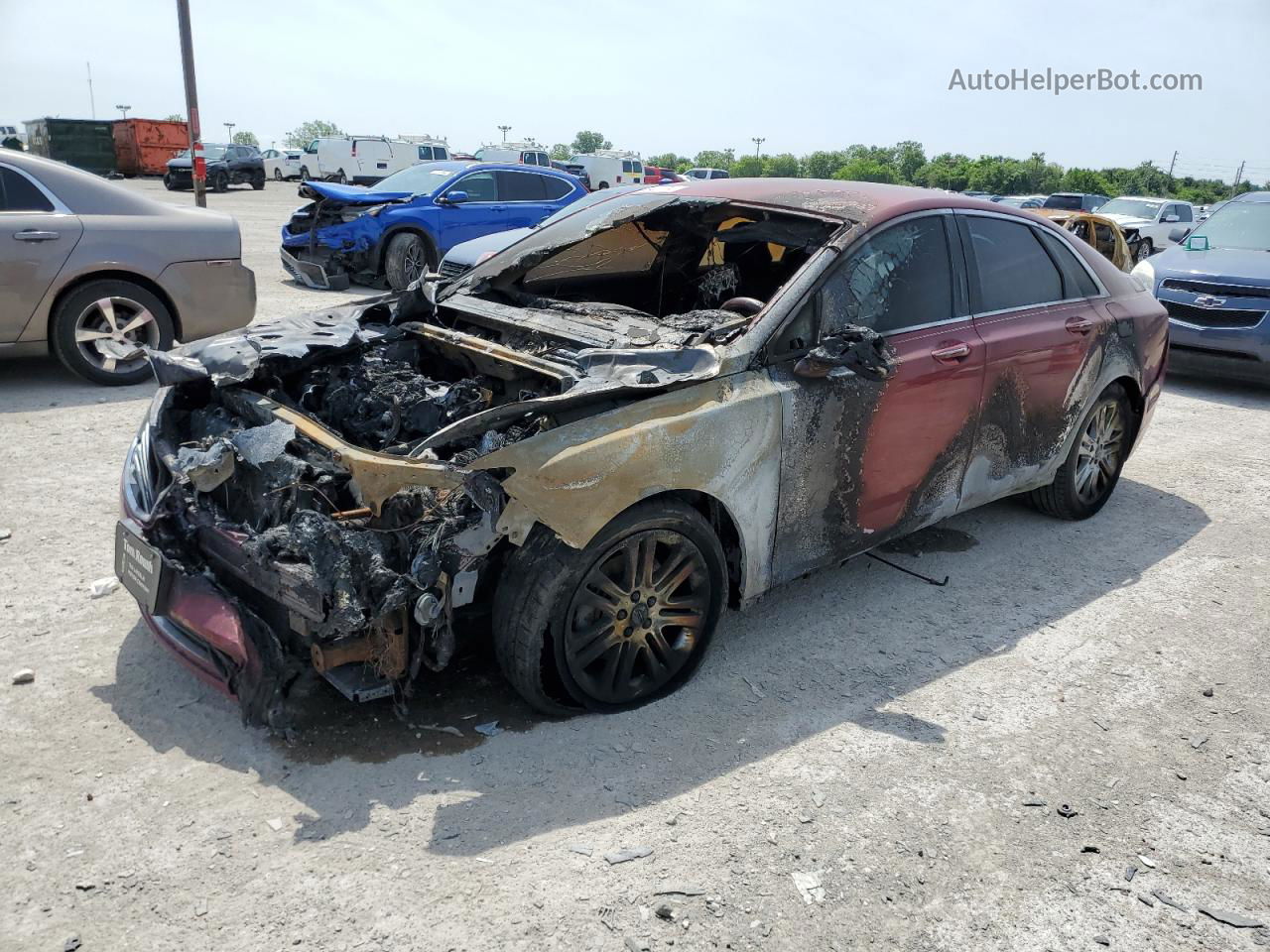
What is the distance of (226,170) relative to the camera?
34.9 metres

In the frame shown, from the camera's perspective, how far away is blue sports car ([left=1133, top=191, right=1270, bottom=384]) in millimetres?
8500

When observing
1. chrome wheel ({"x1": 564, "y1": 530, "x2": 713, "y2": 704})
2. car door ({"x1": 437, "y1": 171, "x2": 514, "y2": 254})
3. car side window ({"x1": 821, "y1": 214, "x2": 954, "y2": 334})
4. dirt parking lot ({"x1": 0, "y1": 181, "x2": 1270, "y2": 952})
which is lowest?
dirt parking lot ({"x1": 0, "y1": 181, "x2": 1270, "y2": 952})

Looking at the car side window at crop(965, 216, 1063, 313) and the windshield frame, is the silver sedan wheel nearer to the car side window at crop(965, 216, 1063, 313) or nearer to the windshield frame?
the car side window at crop(965, 216, 1063, 313)

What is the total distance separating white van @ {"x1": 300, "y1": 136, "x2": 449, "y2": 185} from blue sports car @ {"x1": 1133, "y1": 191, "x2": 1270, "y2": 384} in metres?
28.9

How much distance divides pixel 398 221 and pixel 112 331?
5.35m

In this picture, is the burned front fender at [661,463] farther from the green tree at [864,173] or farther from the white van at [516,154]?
the green tree at [864,173]

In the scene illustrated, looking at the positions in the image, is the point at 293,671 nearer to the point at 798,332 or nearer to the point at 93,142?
the point at 798,332

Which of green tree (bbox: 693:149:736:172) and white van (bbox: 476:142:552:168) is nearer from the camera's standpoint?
white van (bbox: 476:142:552:168)

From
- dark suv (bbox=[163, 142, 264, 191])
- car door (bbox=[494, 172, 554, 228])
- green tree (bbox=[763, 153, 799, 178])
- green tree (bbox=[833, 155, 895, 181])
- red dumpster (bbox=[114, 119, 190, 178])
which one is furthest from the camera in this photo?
green tree (bbox=[763, 153, 799, 178])

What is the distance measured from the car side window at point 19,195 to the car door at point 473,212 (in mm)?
5718

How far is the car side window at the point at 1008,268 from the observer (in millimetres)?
4340

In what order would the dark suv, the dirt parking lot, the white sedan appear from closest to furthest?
1. the dirt parking lot
2. the dark suv
3. the white sedan

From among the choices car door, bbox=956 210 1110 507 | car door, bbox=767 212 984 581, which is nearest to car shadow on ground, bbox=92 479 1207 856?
car door, bbox=767 212 984 581

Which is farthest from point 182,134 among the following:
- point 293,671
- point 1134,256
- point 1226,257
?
point 293,671
